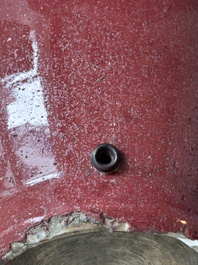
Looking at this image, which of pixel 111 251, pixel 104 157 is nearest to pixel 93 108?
pixel 104 157

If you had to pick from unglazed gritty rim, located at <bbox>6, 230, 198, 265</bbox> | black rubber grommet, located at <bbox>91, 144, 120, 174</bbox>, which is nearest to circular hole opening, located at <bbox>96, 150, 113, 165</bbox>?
black rubber grommet, located at <bbox>91, 144, 120, 174</bbox>

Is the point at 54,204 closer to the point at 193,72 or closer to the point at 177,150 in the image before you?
the point at 177,150

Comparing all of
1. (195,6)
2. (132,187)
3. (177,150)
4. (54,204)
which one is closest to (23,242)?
(54,204)

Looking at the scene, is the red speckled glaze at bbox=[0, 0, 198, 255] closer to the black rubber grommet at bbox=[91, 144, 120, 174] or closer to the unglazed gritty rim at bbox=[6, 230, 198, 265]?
the black rubber grommet at bbox=[91, 144, 120, 174]

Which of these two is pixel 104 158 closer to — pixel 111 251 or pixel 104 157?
pixel 104 157

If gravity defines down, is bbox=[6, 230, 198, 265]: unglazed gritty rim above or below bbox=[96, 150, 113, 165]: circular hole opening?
below

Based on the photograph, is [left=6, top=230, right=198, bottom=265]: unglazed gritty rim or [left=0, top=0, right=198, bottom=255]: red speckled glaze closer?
[left=0, top=0, right=198, bottom=255]: red speckled glaze

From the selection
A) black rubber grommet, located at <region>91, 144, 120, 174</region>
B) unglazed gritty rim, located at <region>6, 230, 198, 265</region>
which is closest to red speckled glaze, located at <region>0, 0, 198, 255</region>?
black rubber grommet, located at <region>91, 144, 120, 174</region>
